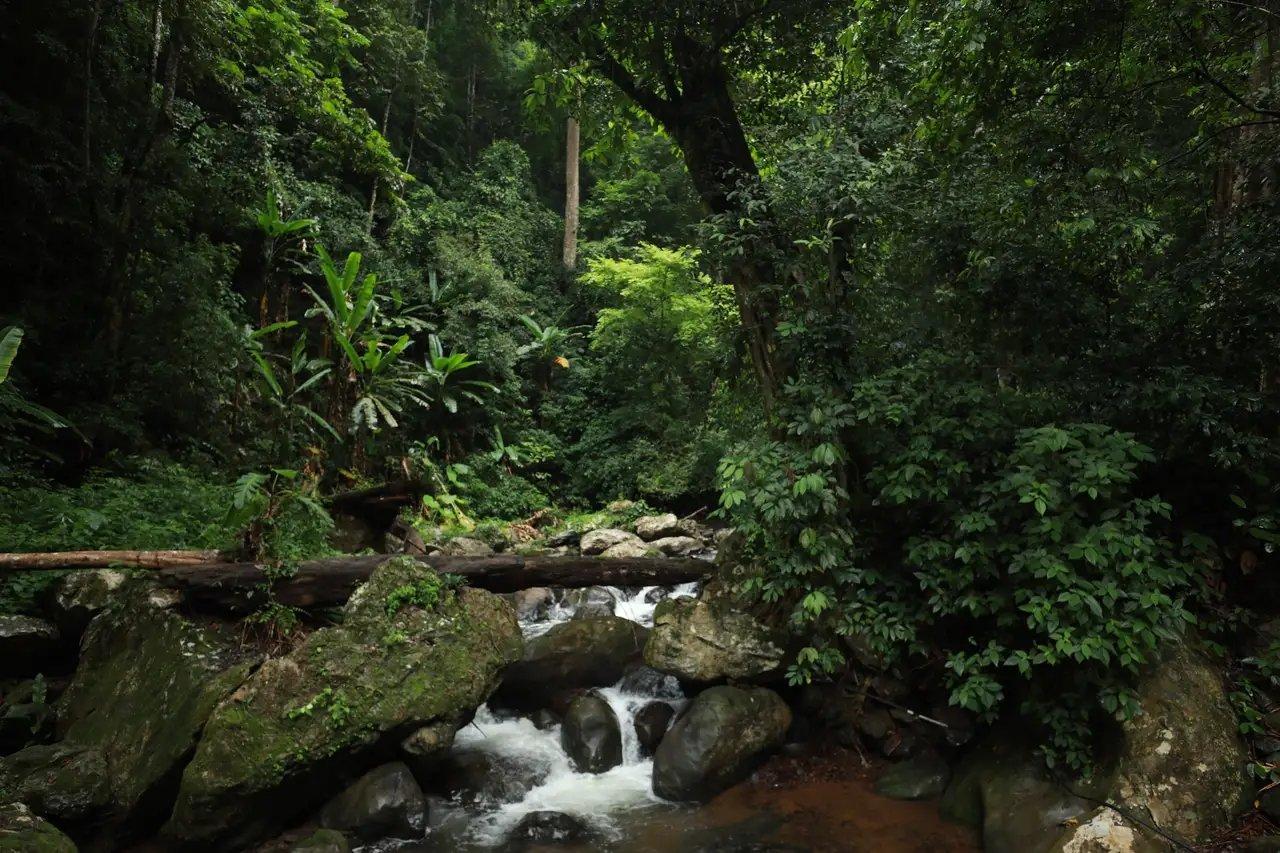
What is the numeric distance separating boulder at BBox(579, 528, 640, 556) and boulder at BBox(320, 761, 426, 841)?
6.93 metres

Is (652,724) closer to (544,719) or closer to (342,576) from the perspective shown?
(544,719)

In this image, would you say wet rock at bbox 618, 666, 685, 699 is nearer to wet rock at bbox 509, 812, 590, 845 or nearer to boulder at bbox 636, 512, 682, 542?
wet rock at bbox 509, 812, 590, 845

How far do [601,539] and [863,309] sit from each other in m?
7.39

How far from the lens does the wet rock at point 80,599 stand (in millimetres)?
5312

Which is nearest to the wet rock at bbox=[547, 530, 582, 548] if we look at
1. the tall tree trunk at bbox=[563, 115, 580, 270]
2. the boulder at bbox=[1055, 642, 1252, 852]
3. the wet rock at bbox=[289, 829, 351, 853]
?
the wet rock at bbox=[289, 829, 351, 853]

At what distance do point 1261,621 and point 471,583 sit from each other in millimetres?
6061

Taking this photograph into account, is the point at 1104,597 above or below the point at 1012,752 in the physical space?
above

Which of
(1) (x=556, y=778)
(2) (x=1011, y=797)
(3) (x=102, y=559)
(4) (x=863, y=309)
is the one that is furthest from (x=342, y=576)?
(2) (x=1011, y=797)

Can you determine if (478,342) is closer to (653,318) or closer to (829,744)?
(653,318)

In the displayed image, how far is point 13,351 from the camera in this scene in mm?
5309

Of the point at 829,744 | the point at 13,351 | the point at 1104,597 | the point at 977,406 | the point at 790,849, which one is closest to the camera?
the point at 1104,597

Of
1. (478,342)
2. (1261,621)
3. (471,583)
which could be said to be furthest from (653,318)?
(1261,621)

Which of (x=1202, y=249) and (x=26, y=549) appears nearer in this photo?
(x=1202, y=249)

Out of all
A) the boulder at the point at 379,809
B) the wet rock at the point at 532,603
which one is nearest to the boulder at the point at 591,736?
the boulder at the point at 379,809
